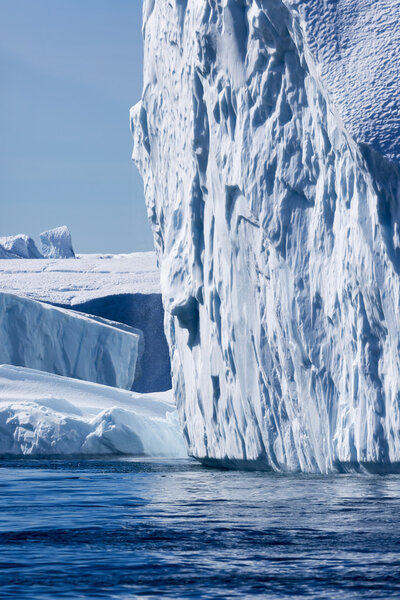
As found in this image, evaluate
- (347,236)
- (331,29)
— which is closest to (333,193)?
(347,236)

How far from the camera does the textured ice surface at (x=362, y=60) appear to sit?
7680 mm

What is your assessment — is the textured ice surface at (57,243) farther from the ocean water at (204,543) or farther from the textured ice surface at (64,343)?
the ocean water at (204,543)

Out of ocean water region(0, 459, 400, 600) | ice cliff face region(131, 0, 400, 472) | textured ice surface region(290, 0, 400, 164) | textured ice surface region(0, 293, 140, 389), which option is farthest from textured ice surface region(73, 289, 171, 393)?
ocean water region(0, 459, 400, 600)

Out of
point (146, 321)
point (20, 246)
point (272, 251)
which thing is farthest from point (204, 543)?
point (20, 246)

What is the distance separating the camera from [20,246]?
187 ft

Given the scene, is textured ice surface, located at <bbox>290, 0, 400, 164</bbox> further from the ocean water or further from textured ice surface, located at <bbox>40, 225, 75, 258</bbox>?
textured ice surface, located at <bbox>40, 225, 75, 258</bbox>

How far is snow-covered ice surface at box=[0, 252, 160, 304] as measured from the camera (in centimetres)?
3612

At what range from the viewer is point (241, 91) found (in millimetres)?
11211

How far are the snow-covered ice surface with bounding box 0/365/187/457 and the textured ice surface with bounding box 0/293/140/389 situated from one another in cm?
514

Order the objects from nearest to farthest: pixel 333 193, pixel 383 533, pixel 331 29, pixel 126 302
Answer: pixel 383 533 < pixel 331 29 < pixel 333 193 < pixel 126 302

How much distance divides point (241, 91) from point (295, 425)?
12.3 ft

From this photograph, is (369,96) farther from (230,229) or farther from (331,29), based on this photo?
(230,229)

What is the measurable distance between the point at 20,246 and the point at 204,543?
5370 centimetres

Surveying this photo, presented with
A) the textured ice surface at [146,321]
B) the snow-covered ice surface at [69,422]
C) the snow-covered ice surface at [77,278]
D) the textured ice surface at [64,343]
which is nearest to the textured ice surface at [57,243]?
the snow-covered ice surface at [77,278]
